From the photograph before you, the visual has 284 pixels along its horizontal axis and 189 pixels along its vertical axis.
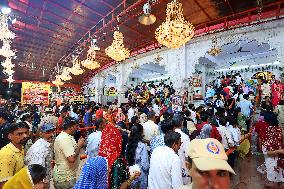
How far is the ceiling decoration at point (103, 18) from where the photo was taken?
28.2ft

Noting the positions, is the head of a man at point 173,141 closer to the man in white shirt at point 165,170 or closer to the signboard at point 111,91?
the man in white shirt at point 165,170

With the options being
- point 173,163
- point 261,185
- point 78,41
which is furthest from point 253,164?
point 78,41

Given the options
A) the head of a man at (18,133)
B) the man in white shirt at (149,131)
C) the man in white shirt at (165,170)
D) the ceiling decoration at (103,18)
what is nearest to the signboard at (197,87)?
the ceiling decoration at (103,18)

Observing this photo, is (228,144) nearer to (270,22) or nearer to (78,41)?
(270,22)

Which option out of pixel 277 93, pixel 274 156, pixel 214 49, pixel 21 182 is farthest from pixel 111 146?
pixel 214 49

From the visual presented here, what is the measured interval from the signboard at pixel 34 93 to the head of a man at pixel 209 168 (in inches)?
559

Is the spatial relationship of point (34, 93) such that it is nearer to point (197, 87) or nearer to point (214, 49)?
point (197, 87)

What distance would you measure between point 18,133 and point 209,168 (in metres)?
2.38

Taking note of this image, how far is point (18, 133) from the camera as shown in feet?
9.37

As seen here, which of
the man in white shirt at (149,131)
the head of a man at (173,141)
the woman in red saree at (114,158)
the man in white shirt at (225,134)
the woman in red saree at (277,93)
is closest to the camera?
the woman in red saree at (114,158)

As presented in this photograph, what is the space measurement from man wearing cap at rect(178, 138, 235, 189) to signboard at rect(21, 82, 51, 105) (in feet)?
46.6

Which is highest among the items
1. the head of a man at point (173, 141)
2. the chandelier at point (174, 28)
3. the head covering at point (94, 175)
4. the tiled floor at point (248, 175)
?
the chandelier at point (174, 28)

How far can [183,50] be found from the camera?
1117 cm

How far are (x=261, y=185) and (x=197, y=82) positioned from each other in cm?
663
